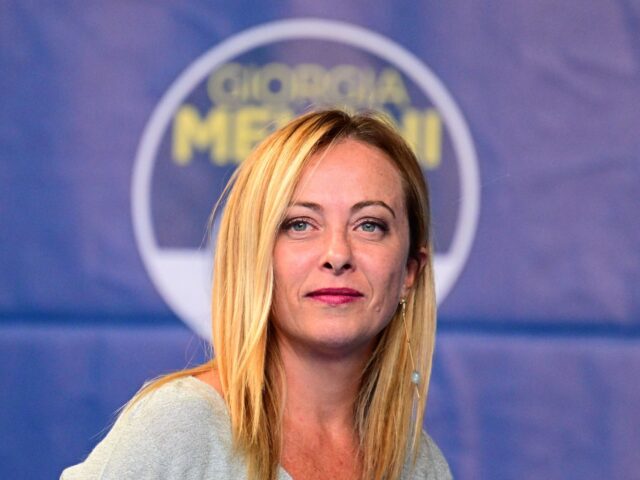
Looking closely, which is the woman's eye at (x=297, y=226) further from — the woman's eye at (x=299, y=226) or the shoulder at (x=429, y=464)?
the shoulder at (x=429, y=464)

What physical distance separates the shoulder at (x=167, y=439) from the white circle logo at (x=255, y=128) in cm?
75

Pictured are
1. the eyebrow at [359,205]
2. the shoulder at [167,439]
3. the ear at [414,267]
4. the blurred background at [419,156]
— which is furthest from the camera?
the blurred background at [419,156]

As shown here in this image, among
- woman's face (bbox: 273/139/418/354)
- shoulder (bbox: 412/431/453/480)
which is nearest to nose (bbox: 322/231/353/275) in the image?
woman's face (bbox: 273/139/418/354)

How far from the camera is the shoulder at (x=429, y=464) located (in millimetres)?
1918

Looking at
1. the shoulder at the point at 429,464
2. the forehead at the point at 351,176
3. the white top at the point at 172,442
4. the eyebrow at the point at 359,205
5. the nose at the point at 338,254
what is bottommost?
the shoulder at the point at 429,464

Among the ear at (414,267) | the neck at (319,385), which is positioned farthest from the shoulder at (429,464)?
the ear at (414,267)

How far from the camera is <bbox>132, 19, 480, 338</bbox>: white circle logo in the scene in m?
2.39

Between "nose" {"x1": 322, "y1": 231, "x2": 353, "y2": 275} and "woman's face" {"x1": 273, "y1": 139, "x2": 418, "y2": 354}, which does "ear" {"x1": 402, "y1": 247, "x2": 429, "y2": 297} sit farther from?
"nose" {"x1": 322, "y1": 231, "x2": 353, "y2": 275}

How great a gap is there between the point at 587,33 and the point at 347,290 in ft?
3.46

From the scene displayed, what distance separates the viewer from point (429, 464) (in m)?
1.94

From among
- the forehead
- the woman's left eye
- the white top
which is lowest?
the white top

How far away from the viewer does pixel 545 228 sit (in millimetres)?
2422

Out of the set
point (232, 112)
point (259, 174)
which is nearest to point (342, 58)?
point (232, 112)

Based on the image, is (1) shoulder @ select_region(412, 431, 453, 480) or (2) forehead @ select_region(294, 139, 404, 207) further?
(1) shoulder @ select_region(412, 431, 453, 480)
